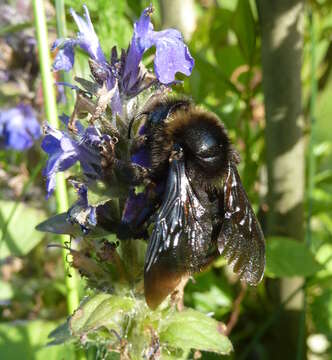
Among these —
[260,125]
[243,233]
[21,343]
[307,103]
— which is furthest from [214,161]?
[307,103]

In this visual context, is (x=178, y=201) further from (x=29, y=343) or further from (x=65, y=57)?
(x=29, y=343)

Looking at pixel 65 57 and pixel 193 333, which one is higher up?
pixel 65 57

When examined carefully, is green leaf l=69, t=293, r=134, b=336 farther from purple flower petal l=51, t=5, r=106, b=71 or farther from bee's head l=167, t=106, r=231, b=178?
purple flower petal l=51, t=5, r=106, b=71

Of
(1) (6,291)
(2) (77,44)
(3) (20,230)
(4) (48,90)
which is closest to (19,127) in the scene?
(3) (20,230)

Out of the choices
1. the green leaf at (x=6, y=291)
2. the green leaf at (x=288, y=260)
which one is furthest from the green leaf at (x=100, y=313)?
the green leaf at (x=6, y=291)

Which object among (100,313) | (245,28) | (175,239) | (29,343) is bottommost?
(29,343)

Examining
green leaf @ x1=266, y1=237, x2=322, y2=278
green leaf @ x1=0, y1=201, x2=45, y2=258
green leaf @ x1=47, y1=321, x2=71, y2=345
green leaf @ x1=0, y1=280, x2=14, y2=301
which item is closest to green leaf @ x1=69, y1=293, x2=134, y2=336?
green leaf @ x1=47, y1=321, x2=71, y2=345

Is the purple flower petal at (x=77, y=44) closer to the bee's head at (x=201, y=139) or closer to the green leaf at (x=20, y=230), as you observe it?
the bee's head at (x=201, y=139)
